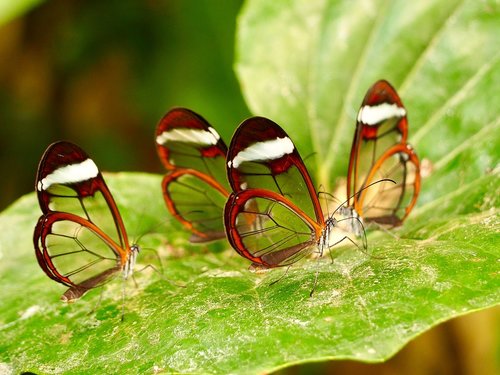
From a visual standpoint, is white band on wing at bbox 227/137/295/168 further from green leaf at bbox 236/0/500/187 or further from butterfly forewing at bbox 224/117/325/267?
green leaf at bbox 236/0/500/187

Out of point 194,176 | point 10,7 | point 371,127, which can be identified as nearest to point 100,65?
point 10,7

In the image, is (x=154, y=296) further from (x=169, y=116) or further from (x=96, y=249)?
(x=169, y=116)

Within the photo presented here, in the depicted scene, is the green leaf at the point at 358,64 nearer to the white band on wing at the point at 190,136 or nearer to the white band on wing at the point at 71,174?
the white band on wing at the point at 190,136

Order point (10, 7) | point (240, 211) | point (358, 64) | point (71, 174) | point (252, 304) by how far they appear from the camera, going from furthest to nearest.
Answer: point (358, 64) < point (10, 7) < point (71, 174) < point (240, 211) < point (252, 304)

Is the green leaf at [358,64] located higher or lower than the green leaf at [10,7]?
lower

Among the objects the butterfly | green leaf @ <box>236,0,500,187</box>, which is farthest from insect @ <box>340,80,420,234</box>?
the butterfly

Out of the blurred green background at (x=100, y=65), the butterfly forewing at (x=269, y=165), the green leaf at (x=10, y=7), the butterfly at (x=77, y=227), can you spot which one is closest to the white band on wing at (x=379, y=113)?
the butterfly forewing at (x=269, y=165)

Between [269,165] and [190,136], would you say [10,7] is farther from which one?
[269,165]
